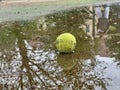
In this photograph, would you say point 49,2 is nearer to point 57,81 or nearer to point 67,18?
point 67,18

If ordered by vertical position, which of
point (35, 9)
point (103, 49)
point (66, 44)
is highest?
point (66, 44)

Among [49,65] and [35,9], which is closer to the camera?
[49,65]

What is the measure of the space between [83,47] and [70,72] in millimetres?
1899

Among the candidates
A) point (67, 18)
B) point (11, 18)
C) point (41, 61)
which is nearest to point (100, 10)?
point (67, 18)

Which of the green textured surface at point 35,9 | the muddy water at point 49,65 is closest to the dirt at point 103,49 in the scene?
the muddy water at point 49,65

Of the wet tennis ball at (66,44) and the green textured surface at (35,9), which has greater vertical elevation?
the wet tennis ball at (66,44)

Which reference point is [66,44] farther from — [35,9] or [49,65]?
[35,9]

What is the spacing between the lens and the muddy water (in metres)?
6.54

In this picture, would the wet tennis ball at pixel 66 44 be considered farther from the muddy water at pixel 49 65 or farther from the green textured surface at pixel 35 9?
the green textured surface at pixel 35 9

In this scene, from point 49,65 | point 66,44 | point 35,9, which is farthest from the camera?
point 35,9

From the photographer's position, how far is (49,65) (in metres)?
A: 7.76

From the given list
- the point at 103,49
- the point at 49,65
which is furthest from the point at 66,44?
the point at 103,49

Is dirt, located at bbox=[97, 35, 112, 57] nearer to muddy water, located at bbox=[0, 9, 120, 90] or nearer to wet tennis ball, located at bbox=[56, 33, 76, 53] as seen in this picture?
muddy water, located at bbox=[0, 9, 120, 90]

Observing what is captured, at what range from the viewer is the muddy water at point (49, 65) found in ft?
21.5
